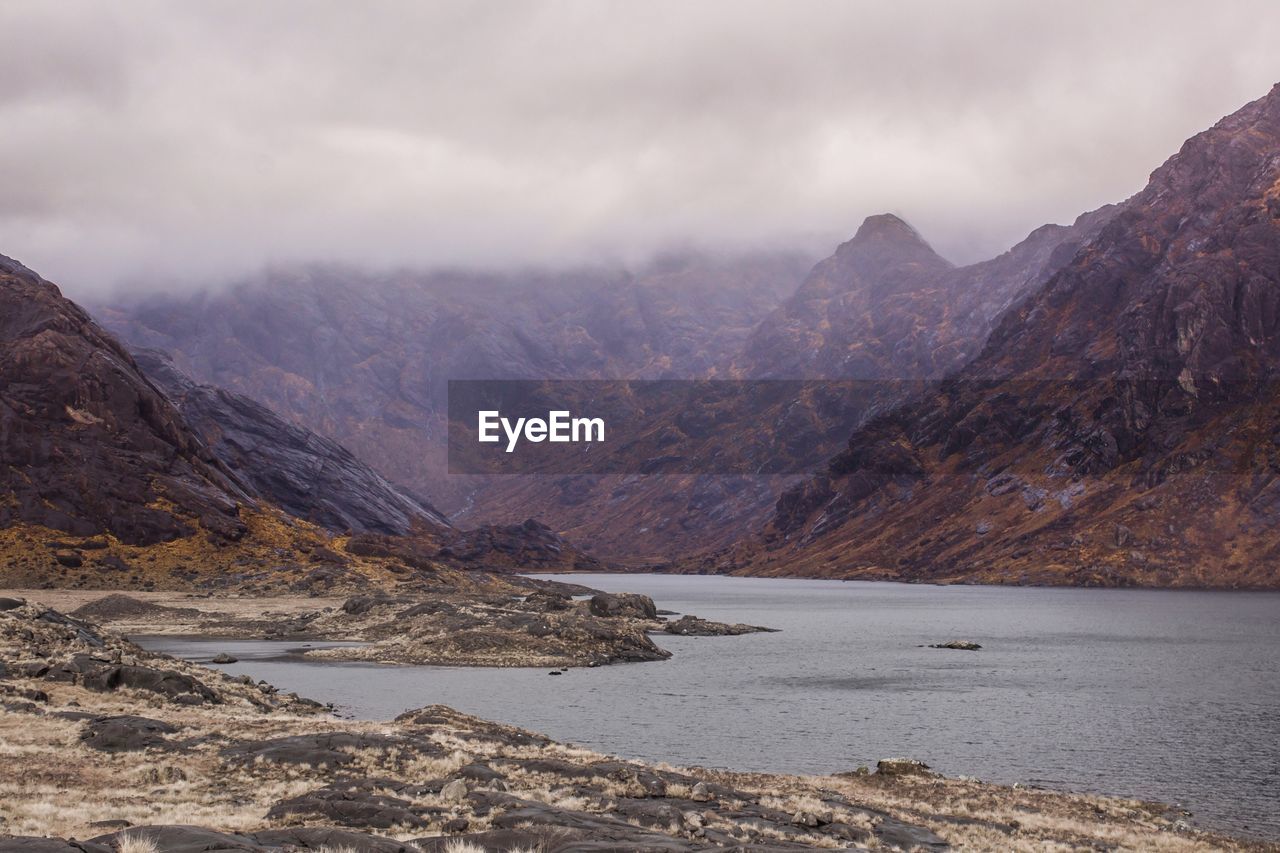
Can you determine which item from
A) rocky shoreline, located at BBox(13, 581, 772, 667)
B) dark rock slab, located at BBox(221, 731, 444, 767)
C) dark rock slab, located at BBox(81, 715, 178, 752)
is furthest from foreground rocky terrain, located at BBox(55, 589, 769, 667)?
dark rock slab, located at BBox(81, 715, 178, 752)

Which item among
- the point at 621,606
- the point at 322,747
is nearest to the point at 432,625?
the point at 621,606

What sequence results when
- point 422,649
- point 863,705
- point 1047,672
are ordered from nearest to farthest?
point 863,705, point 1047,672, point 422,649

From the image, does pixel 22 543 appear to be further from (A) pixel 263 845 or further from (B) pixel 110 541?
(A) pixel 263 845

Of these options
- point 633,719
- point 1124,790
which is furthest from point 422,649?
point 1124,790

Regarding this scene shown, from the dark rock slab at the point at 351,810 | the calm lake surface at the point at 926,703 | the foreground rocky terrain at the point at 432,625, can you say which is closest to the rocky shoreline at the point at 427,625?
the foreground rocky terrain at the point at 432,625

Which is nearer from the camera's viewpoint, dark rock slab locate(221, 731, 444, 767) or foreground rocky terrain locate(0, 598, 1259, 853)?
foreground rocky terrain locate(0, 598, 1259, 853)

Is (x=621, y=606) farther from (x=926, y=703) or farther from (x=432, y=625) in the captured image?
(x=926, y=703)

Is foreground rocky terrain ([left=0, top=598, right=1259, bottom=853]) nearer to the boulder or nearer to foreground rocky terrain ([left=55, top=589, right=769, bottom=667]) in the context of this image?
foreground rocky terrain ([left=55, top=589, right=769, bottom=667])
